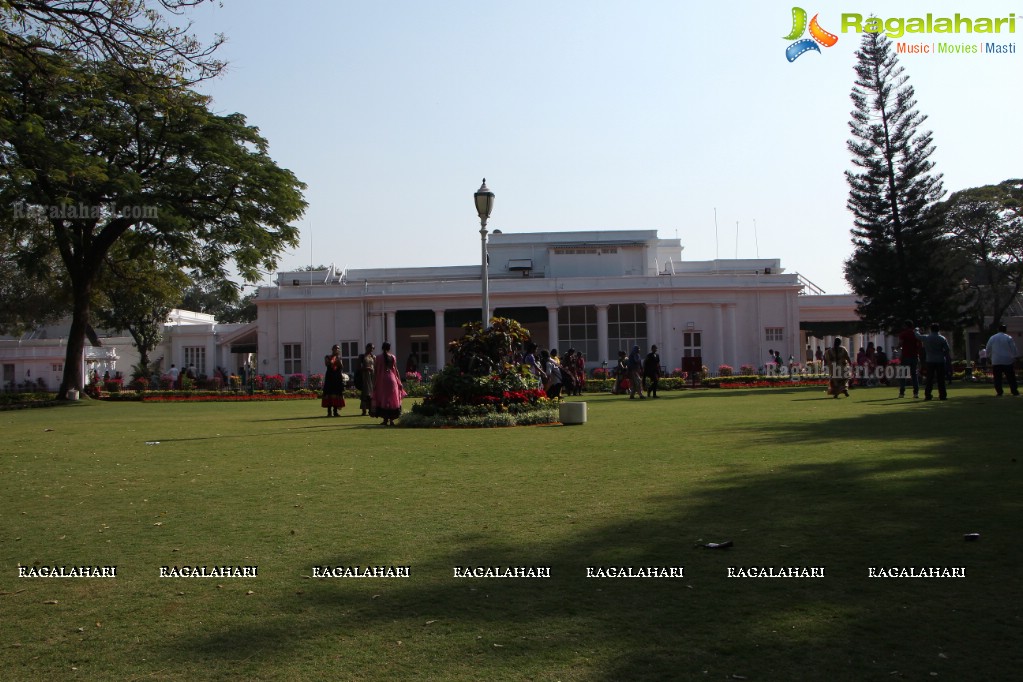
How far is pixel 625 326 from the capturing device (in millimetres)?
42719

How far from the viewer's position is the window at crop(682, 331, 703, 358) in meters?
40.8

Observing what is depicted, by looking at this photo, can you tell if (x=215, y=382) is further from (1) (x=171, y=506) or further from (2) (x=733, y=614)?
(2) (x=733, y=614)

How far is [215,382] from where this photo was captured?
36594 mm

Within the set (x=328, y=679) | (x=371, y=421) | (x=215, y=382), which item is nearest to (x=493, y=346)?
(x=371, y=421)

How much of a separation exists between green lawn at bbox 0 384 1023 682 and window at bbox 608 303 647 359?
31418mm

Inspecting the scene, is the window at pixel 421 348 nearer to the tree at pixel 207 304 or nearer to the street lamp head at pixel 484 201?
the street lamp head at pixel 484 201

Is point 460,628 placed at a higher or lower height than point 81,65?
lower

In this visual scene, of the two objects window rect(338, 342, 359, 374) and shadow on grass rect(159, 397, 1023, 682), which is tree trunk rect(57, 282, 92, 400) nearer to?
window rect(338, 342, 359, 374)

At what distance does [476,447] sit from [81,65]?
20.9 ft

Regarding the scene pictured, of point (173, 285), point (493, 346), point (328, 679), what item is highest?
point (173, 285)

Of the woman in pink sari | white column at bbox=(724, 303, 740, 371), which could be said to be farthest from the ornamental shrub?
white column at bbox=(724, 303, 740, 371)

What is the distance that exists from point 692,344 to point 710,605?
1462 inches

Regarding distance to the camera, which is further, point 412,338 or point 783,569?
point 412,338

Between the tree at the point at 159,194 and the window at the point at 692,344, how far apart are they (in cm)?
1858
